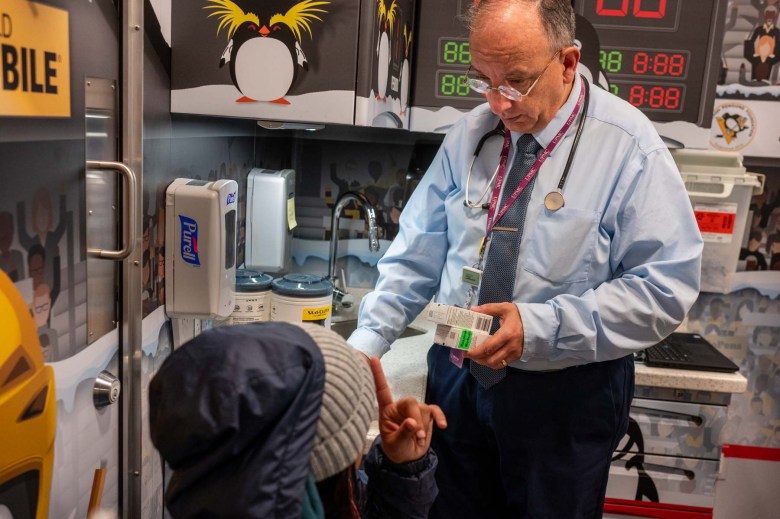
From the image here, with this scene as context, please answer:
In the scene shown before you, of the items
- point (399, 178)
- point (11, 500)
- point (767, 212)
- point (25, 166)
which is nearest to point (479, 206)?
point (25, 166)

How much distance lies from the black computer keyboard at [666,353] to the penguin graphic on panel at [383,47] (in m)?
1.37

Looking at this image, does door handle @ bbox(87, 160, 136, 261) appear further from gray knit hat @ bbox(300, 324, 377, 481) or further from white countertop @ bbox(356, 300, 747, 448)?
white countertop @ bbox(356, 300, 747, 448)

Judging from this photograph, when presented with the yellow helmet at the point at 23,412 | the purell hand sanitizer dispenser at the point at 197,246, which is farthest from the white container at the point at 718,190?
the yellow helmet at the point at 23,412

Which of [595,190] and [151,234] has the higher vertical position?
[595,190]

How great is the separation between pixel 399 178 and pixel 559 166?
1.54m

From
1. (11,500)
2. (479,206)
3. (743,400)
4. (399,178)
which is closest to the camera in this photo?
(11,500)

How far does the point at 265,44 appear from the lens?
1757 millimetres

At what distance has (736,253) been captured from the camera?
2.92m

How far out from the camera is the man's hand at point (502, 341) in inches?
59.2

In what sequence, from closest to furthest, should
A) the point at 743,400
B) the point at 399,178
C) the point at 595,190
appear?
1. the point at 595,190
2. the point at 399,178
3. the point at 743,400

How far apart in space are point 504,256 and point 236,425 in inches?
35.5

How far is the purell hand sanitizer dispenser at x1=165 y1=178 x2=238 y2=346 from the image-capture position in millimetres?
1736

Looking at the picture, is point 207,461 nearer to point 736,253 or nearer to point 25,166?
point 25,166

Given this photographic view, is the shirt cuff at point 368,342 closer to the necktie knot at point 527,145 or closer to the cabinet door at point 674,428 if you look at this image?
the necktie knot at point 527,145
